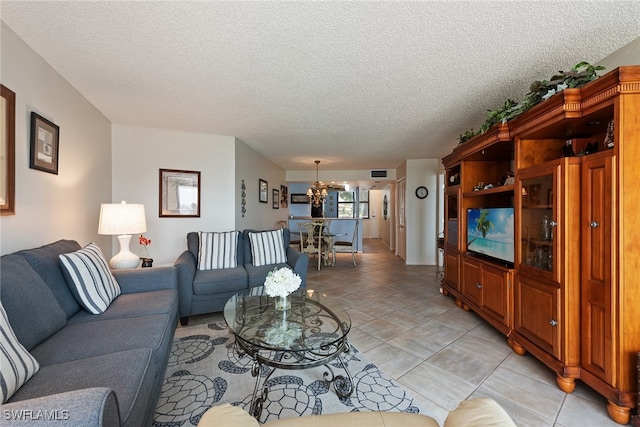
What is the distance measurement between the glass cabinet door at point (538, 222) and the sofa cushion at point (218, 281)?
2657 millimetres

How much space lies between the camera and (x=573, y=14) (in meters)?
1.44

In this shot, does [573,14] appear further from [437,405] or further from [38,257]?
[38,257]

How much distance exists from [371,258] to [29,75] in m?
6.17

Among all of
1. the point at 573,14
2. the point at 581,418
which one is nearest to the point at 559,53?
the point at 573,14

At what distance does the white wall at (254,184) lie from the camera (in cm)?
406

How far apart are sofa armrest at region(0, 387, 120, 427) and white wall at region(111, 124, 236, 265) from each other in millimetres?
3100

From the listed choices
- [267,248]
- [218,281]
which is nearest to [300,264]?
[267,248]

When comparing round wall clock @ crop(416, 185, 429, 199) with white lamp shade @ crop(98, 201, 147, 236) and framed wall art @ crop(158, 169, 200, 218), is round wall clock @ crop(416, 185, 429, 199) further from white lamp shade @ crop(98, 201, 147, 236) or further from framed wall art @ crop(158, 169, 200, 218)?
white lamp shade @ crop(98, 201, 147, 236)

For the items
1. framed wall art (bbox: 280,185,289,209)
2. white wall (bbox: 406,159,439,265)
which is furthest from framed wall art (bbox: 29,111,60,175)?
white wall (bbox: 406,159,439,265)

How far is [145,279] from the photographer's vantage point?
217 centimetres

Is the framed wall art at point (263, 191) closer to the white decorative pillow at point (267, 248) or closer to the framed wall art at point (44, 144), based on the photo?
the white decorative pillow at point (267, 248)

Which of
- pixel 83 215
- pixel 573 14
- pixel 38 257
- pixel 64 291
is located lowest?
pixel 64 291

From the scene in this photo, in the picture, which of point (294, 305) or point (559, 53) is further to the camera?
point (294, 305)

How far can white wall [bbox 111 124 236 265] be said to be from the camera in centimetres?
335
